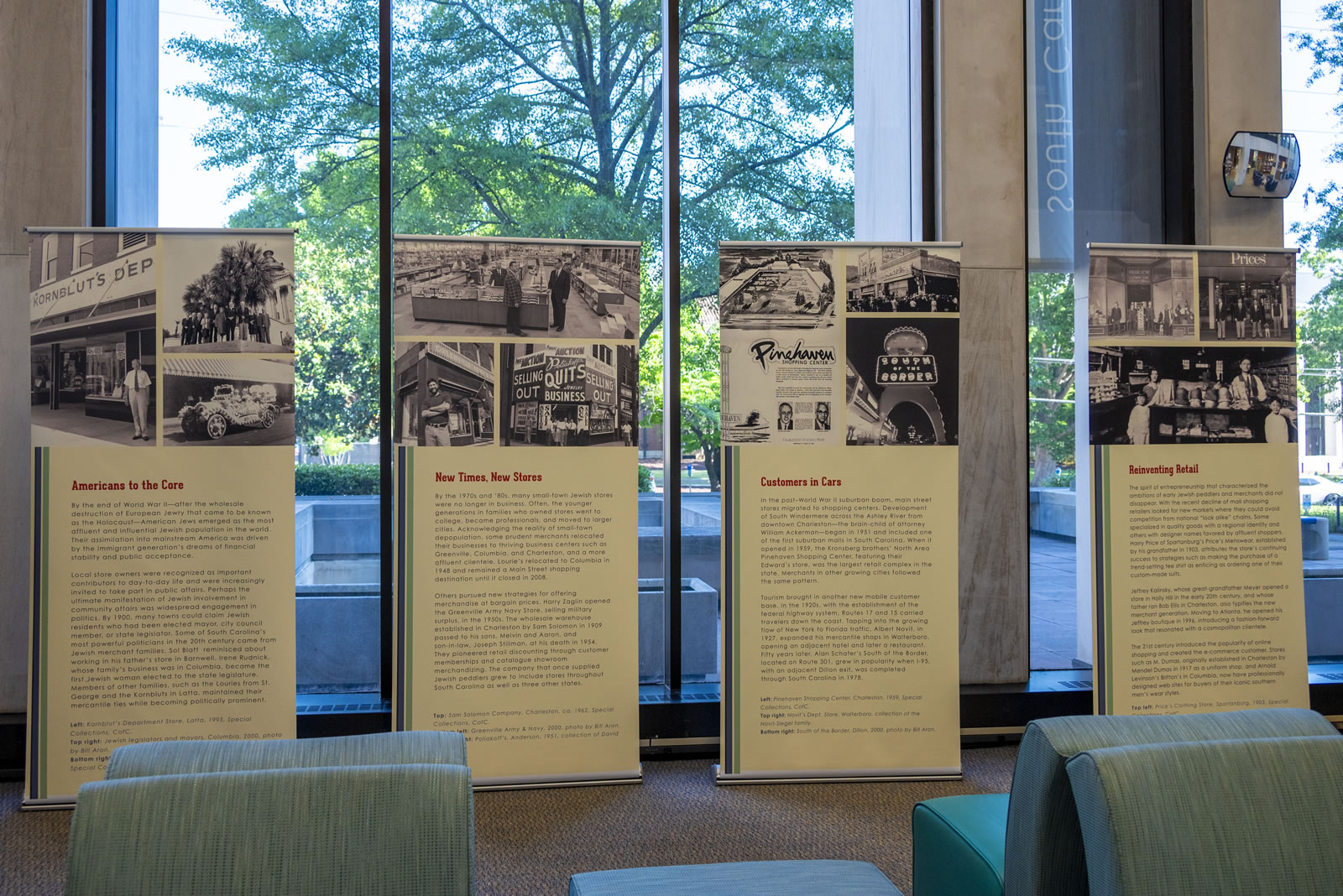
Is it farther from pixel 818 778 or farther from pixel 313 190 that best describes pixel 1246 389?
pixel 313 190

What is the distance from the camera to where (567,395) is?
359 cm

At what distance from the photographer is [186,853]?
1312 mm

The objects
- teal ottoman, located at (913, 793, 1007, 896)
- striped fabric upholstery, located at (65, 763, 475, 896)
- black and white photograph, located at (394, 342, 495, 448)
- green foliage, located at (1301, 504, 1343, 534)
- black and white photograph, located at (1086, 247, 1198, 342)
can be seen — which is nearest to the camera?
striped fabric upholstery, located at (65, 763, 475, 896)

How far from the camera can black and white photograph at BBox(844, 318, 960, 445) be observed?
12.0ft

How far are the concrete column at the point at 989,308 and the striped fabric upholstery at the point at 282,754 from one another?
126 inches

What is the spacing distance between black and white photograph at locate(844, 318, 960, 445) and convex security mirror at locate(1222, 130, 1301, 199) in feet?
6.16

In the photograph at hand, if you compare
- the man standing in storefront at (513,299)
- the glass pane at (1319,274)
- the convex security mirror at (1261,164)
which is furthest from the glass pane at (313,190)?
the glass pane at (1319,274)

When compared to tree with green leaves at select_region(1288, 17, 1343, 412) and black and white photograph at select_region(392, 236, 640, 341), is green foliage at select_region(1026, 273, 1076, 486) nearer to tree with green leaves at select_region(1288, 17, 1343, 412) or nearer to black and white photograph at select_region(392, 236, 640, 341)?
tree with green leaves at select_region(1288, 17, 1343, 412)

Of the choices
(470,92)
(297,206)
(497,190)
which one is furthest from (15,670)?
(470,92)

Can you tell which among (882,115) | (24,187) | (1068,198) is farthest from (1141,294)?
(24,187)

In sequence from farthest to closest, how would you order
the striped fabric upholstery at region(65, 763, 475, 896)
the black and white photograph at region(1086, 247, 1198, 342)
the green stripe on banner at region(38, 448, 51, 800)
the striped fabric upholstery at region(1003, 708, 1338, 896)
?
the black and white photograph at region(1086, 247, 1198, 342) → the green stripe on banner at region(38, 448, 51, 800) → the striped fabric upholstery at region(1003, 708, 1338, 896) → the striped fabric upholstery at region(65, 763, 475, 896)

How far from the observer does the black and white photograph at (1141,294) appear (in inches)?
148

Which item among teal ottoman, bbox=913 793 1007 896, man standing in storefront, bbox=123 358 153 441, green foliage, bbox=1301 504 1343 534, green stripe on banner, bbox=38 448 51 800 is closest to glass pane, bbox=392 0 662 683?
man standing in storefront, bbox=123 358 153 441

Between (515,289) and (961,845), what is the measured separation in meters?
2.53
